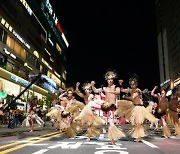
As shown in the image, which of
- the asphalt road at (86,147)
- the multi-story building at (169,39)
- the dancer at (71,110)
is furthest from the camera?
the multi-story building at (169,39)

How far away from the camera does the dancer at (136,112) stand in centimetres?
947

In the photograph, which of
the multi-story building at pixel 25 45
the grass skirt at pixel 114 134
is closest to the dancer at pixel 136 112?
the grass skirt at pixel 114 134

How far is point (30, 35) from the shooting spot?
67.0m

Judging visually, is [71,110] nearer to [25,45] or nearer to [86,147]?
[86,147]

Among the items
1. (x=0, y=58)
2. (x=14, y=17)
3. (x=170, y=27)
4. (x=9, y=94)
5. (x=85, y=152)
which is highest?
(x=170, y=27)

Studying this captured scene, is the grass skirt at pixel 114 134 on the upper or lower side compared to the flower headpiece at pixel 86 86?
lower

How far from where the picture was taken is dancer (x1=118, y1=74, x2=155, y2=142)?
9.47m

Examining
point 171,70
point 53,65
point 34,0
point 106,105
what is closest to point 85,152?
point 106,105

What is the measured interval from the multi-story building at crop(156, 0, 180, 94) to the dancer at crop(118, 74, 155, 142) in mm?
82231

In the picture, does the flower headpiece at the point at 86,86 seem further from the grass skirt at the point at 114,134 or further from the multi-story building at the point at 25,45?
the multi-story building at the point at 25,45

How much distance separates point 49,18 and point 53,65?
644 inches

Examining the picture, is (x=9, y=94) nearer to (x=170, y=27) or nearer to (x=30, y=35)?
(x=30, y=35)

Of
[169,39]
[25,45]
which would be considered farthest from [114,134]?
[169,39]

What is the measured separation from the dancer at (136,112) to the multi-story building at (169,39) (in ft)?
270
